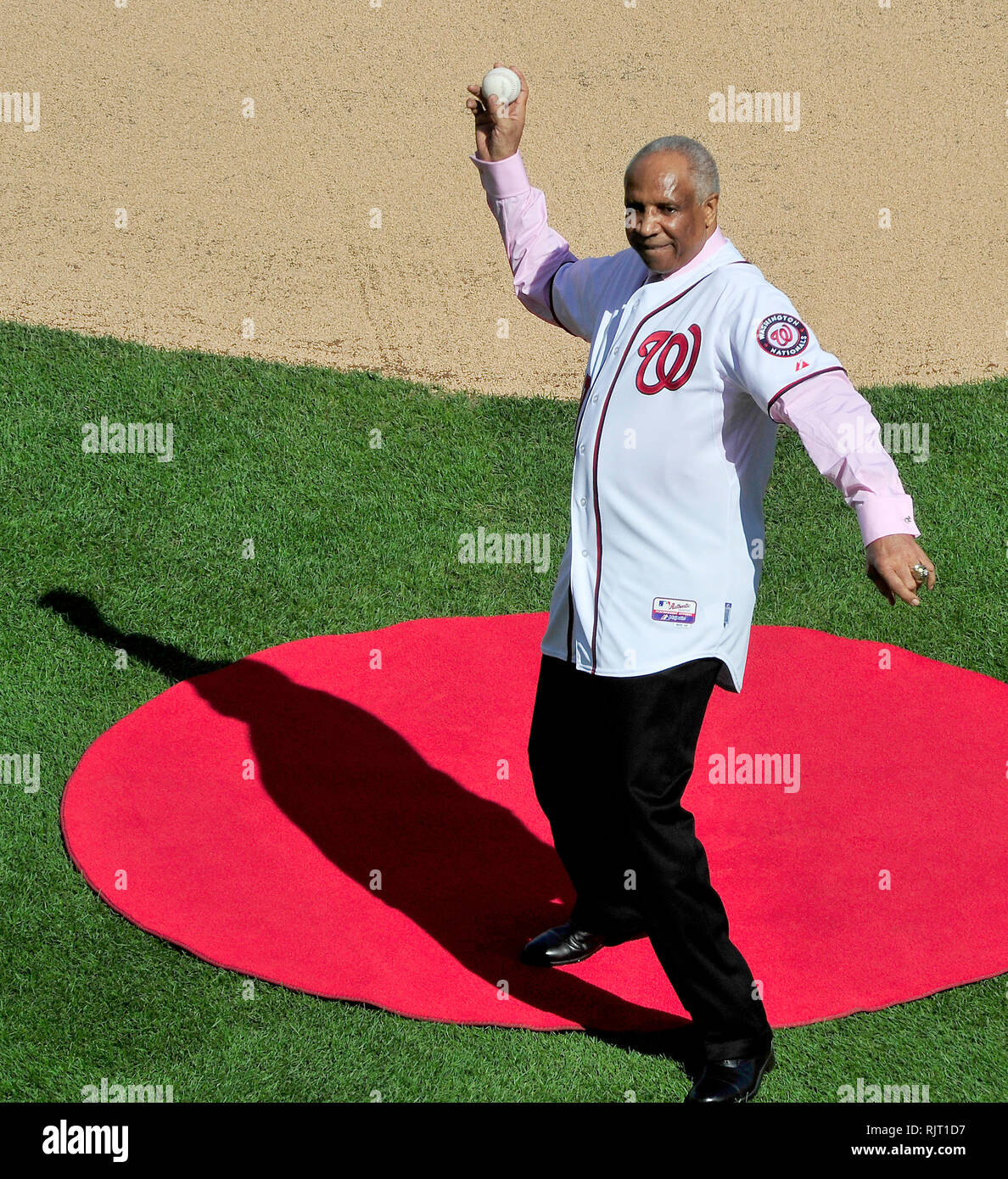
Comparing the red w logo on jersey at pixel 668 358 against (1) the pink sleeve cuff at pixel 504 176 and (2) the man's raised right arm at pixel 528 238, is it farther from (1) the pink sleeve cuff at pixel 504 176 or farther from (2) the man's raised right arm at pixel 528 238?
(1) the pink sleeve cuff at pixel 504 176

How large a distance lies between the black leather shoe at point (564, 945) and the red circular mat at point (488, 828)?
0.04 meters

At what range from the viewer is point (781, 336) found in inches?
132

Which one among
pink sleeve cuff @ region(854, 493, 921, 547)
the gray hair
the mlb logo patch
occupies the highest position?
the gray hair

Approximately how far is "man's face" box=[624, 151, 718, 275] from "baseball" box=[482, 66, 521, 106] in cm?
71

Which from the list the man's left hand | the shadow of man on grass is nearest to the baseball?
the man's left hand

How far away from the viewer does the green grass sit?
12.9ft

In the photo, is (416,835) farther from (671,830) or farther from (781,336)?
(781,336)

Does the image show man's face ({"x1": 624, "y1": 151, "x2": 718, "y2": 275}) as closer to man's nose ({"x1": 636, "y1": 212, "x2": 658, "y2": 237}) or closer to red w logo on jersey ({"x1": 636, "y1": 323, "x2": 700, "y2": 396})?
man's nose ({"x1": 636, "y1": 212, "x2": 658, "y2": 237})

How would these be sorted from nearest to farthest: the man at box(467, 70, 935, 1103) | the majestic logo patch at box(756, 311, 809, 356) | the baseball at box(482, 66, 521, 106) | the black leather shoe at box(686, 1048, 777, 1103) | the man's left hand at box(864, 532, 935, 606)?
the man's left hand at box(864, 532, 935, 606) < the majestic logo patch at box(756, 311, 809, 356) < the man at box(467, 70, 935, 1103) < the black leather shoe at box(686, 1048, 777, 1103) < the baseball at box(482, 66, 521, 106)

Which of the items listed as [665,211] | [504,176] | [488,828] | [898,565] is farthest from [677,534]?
[488,828]

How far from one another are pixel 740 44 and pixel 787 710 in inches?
298

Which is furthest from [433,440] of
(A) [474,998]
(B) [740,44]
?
(B) [740,44]

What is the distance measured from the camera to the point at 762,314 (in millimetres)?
3406

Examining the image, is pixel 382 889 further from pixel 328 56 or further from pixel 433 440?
pixel 328 56
